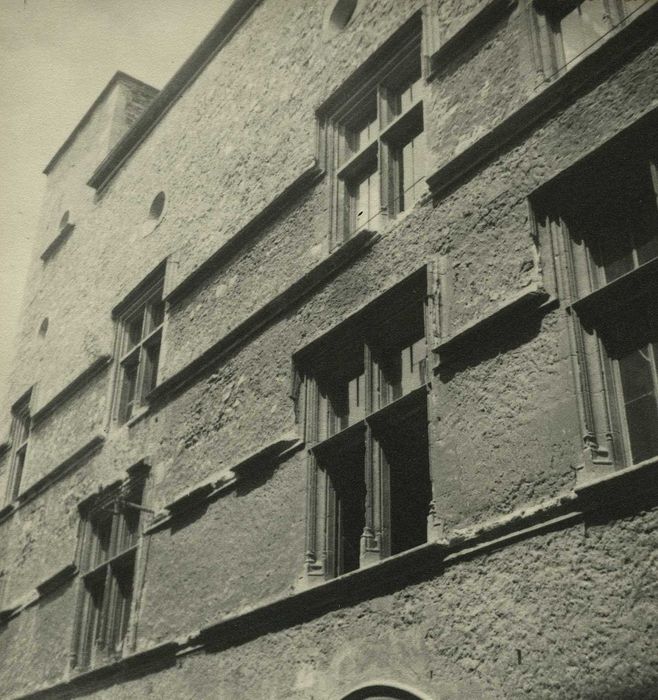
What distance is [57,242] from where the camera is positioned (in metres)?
13.9

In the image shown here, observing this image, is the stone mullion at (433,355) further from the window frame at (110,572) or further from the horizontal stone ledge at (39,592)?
the horizontal stone ledge at (39,592)

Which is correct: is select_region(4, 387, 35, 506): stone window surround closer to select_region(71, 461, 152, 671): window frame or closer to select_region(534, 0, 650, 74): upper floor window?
select_region(71, 461, 152, 671): window frame

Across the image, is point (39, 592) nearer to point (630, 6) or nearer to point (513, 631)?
point (513, 631)

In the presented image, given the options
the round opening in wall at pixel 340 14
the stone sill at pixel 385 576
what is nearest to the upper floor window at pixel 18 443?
the stone sill at pixel 385 576

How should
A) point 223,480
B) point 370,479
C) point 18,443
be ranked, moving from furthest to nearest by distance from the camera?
point 18,443 → point 223,480 → point 370,479

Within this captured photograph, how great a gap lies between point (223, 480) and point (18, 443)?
648 cm

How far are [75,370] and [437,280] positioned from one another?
21.6 ft

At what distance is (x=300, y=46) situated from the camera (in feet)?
29.1

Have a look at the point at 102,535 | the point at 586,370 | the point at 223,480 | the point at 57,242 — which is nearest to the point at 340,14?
the point at 223,480

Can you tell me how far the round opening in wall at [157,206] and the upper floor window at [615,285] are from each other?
251 inches

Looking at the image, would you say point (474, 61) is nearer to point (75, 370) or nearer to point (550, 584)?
point (550, 584)

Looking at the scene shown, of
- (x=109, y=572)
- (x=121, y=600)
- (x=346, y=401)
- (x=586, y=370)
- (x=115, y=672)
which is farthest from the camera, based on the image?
(x=109, y=572)

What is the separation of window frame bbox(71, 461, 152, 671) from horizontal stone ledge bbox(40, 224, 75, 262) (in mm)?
5543

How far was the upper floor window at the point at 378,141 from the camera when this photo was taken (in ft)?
23.2
